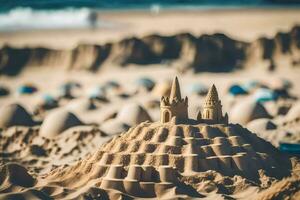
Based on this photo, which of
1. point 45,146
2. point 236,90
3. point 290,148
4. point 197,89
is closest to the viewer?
point 290,148

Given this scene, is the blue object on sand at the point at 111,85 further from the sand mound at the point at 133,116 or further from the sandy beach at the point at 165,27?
the sand mound at the point at 133,116

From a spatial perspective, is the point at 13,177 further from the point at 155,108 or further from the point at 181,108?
the point at 155,108

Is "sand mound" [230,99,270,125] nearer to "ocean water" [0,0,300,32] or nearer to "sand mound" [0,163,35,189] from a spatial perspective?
"ocean water" [0,0,300,32]

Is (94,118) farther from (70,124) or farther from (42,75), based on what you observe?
(42,75)

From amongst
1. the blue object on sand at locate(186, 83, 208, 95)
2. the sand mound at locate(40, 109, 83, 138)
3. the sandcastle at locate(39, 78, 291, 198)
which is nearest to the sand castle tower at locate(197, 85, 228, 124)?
the sandcastle at locate(39, 78, 291, 198)

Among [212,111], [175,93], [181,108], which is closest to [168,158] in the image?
[181,108]

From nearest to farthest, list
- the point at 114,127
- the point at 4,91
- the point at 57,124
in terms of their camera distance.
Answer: the point at 114,127
the point at 57,124
the point at 4,91

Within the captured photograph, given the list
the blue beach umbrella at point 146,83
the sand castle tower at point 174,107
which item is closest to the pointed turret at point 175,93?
the sand castle tower at point 174,107
